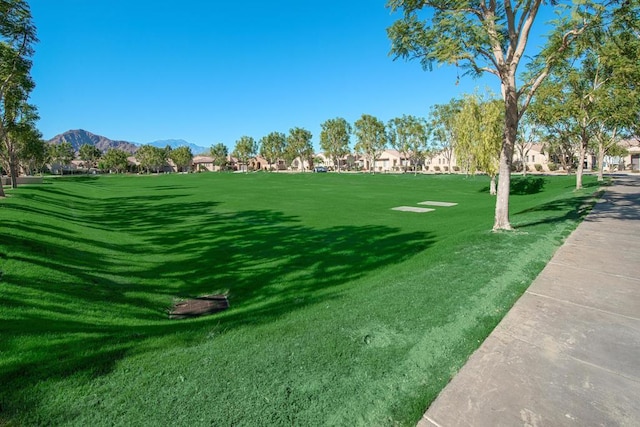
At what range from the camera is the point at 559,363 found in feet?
9.36

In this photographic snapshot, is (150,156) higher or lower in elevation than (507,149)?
higher

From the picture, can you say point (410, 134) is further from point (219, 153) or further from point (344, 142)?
point (219, 153)

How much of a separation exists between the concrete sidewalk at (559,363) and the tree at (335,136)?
7875 centimetres

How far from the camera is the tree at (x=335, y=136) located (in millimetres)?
81062

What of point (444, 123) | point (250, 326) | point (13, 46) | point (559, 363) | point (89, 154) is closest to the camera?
point (559, 363)

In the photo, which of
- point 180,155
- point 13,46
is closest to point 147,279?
point 13,46

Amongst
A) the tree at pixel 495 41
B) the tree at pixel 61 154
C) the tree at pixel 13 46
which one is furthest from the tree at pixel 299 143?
the tree at pixel 495 41

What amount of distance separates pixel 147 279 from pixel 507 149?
910cm

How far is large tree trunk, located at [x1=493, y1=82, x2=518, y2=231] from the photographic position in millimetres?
8258

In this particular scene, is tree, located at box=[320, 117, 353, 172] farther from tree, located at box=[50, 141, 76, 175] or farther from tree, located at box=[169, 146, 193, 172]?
tree, located at box=[50, 141, 76, 175]

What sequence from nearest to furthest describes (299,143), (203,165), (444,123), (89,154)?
1. (444,123)
2. (299,143)
3. (89,154)
4. (203,165)

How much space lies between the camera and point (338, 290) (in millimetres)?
5848

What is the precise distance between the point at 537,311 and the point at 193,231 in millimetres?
11499

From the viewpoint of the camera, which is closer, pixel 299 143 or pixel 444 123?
→ pixel 444 123
